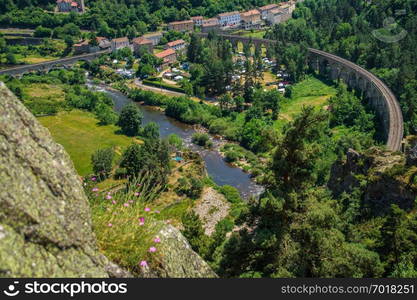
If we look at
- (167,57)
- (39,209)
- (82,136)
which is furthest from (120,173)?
(167,57)

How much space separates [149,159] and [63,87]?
47.1 meters

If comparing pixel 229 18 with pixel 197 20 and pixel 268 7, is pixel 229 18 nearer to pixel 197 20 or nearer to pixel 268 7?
pixel 197 20

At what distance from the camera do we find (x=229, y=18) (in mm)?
124938

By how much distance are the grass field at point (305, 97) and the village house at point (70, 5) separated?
80.1 metres

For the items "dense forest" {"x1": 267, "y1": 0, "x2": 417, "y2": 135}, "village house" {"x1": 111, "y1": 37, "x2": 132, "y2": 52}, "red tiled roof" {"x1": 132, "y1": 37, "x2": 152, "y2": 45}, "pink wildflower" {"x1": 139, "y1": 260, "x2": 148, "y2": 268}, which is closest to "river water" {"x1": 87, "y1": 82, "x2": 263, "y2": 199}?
"dense forest" {"x1": 267, "y1": 0, "x2": 417, "y2": 135}

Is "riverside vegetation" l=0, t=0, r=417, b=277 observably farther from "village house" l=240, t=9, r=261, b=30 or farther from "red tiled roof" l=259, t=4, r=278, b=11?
"red tiled roof" l=259, t=4, r=278, b=11

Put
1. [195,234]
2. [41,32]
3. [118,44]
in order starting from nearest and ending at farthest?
[195,234] → [118,44] → [41,32]

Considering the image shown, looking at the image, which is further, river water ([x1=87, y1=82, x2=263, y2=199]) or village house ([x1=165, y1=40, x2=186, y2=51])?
village house ([x1=165, y1=40, x2=186, y2=51])

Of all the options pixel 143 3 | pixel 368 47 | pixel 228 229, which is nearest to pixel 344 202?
pixel 228 229

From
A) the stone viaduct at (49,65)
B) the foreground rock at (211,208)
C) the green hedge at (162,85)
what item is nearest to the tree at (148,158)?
the foreground rock at (211,208)

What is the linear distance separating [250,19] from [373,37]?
47.0 metres

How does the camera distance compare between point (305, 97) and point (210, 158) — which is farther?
point (305, 97)

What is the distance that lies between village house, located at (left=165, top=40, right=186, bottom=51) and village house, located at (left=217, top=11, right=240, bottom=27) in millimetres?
21345

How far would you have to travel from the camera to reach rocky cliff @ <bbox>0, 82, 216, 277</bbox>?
17.2 feet
